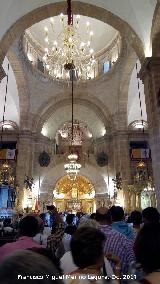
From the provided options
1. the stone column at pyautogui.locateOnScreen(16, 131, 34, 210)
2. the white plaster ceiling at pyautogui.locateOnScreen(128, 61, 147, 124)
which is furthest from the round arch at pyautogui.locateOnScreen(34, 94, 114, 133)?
the white plaster ceiling at pyautogui.locateOnScreen(128, 61, 147, 124)

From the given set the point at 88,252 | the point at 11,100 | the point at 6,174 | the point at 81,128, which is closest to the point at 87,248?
the point at 88,252

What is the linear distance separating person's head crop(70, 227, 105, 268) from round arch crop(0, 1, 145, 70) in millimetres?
10022

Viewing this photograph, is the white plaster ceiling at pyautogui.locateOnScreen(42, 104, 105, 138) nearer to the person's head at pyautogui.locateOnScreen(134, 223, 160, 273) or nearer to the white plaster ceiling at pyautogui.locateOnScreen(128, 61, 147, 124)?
the white plaster ceiling at pyautogui.locateOnScreen(128, 61, 147, 124)

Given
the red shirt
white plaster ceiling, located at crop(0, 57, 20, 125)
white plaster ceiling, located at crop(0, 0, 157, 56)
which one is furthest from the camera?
white plaster ceiling, located at crop(0, 57, 20, 125)

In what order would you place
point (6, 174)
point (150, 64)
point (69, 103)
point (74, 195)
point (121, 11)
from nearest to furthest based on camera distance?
point (150, 64)
point (121, 11)
point (6, 174)
point (74, 195)
point (69, 103)

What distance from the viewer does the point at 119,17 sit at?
1089 cm

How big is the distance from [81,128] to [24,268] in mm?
23228

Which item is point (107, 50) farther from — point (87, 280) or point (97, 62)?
point (87, 280)

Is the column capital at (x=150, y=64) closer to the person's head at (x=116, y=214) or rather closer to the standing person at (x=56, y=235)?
the standing person at (x=56, y=235)

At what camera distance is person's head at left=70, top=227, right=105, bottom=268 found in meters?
1.64

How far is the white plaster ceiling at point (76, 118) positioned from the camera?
2231 centimetres

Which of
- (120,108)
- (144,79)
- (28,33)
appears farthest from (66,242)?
(28,33)

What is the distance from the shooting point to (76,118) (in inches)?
914

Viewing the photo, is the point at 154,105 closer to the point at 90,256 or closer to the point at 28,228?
the point at 28,228
